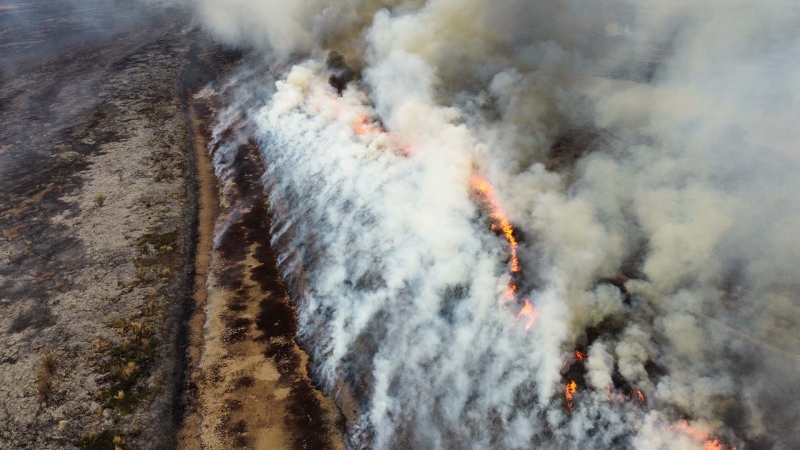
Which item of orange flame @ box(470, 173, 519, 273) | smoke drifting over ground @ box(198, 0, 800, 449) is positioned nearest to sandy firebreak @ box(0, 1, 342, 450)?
smoke drifting over ground @ box(198, 0, 800, 449)

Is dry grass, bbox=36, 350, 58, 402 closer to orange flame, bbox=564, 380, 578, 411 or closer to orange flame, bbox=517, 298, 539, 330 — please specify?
orange flame, bbox=517, 298, 539, 330

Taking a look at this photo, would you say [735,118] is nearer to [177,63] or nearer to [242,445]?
[242,445]

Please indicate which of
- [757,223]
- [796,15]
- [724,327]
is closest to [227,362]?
[724,327]

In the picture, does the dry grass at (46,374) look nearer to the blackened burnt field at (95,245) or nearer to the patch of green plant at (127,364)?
the blackened burnt field at (95,245)

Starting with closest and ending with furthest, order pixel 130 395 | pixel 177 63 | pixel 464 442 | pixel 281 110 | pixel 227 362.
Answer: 1. pixel 464 442
2. pixel 130 395
3. pixel 227 362
4. pixel 281 110
5. pixel 177 63

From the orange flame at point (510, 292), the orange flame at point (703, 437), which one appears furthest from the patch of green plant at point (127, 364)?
the orange flame at point (703, 437)

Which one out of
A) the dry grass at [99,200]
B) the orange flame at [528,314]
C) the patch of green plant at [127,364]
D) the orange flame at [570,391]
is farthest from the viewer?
the dry grass at [99,200]
